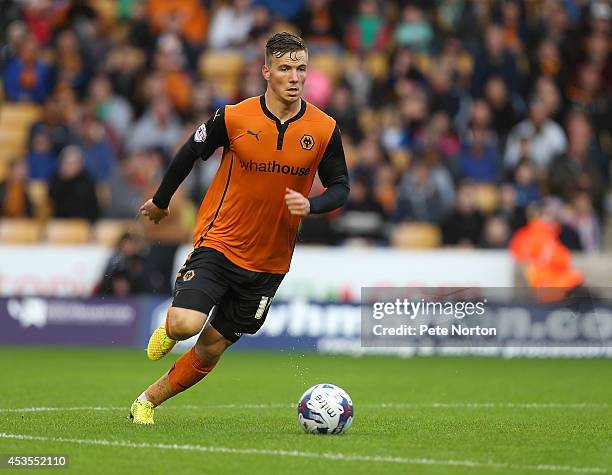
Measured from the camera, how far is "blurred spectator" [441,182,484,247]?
20.2 metres

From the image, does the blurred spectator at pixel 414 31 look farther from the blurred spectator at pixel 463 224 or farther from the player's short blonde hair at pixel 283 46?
the player's short blonde hair at pixel 283 46

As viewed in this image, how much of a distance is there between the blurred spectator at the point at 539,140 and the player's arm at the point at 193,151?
524 inches

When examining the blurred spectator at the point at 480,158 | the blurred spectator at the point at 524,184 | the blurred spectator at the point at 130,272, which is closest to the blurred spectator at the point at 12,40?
the blurred spectator at the point at 130,272

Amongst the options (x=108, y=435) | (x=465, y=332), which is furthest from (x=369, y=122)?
(x=108, y=435)

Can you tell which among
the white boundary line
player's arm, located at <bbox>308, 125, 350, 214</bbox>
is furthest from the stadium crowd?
player's arm, located at <bbox>308, 125, 350, 214</bbox>

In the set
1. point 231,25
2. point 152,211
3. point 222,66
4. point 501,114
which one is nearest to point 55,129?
point 222,66

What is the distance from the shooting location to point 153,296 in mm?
18703

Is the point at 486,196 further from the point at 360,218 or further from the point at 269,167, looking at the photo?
the point at 269,167

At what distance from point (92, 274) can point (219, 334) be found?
1011 centimetres

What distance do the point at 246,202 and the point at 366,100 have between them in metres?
13.6

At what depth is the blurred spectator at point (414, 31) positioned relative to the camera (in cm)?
2305

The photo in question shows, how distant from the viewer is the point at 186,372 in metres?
9.16

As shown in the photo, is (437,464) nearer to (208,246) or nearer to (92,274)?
(208,246)

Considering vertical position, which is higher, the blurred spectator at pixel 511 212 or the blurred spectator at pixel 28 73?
the blurred spectator at pixel 28 73
